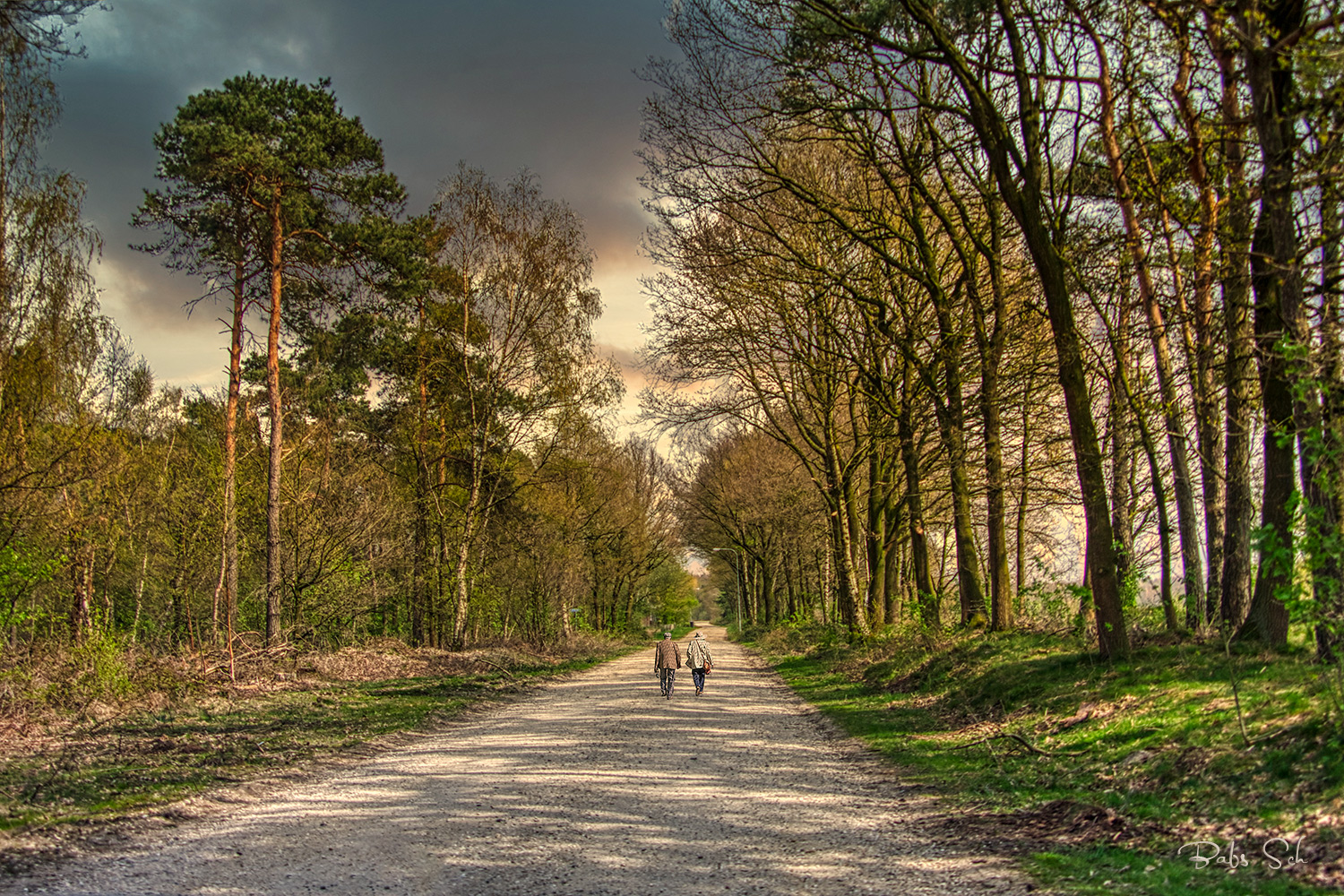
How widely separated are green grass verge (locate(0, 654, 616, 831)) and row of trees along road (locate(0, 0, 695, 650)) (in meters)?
2.39

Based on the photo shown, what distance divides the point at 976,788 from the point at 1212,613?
629 cm

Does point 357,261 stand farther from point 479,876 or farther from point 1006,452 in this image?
point 479,876

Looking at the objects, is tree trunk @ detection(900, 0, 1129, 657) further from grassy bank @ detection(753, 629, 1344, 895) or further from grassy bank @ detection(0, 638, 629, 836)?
grassy bank @ detection(0, 638, 629, 836)

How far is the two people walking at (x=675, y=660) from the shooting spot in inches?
666

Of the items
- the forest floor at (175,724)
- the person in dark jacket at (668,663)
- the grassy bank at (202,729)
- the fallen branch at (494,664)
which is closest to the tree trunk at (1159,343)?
the person in dark jacket at (668,663)

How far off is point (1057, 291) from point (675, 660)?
33.1 feet

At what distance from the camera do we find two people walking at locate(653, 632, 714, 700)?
16922 mm

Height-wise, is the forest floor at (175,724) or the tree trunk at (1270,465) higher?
the tree trunk at (1270,465)

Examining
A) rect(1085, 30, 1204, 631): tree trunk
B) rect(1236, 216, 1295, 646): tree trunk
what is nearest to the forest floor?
rect(1236, 216, 1295, 646): tree trunk

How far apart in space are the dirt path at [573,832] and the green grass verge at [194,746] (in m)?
1.04

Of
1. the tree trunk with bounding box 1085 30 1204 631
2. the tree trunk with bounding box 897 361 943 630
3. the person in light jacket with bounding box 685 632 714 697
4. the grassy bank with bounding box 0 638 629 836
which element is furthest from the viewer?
the tree trunk with bounding box 897 361 943 630

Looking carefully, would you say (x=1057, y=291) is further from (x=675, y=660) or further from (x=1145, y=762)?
(x=675, y=660)

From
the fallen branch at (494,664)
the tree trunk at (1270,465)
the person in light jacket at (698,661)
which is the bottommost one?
the fallen branch at (494,664)

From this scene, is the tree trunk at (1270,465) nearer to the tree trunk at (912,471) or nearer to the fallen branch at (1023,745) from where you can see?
the fallen branch at (1023,745)
